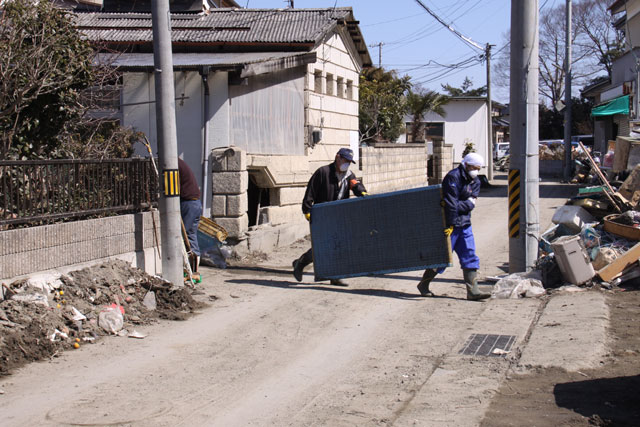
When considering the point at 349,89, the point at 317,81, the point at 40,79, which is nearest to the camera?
the point at 40,79

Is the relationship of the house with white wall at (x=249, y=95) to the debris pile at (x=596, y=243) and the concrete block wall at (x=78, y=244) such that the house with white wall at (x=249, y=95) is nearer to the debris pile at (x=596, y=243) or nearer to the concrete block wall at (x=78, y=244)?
the concrete block wall at (x=78, y=244)

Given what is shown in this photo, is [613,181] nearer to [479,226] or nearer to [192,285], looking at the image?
[479,226]

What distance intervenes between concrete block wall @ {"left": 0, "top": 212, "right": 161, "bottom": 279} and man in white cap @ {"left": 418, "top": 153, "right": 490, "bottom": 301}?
402cm

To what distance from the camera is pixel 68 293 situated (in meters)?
7.60

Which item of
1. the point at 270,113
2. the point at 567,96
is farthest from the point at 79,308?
the point at 567,96

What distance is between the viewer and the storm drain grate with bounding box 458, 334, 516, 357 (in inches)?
254

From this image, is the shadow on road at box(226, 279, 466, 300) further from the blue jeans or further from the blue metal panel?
the blue jeans

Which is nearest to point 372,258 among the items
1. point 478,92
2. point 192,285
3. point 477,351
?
point 192,285

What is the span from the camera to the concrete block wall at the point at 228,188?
11.9m

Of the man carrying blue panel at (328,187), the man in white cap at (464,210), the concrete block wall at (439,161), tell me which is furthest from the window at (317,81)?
the concrete block wall at (439,161)

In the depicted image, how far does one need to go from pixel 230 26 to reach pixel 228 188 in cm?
789

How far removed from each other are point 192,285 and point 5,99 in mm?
3346

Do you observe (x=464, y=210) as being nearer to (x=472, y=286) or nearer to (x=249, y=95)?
(x=472, y=286)

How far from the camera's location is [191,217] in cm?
1023
